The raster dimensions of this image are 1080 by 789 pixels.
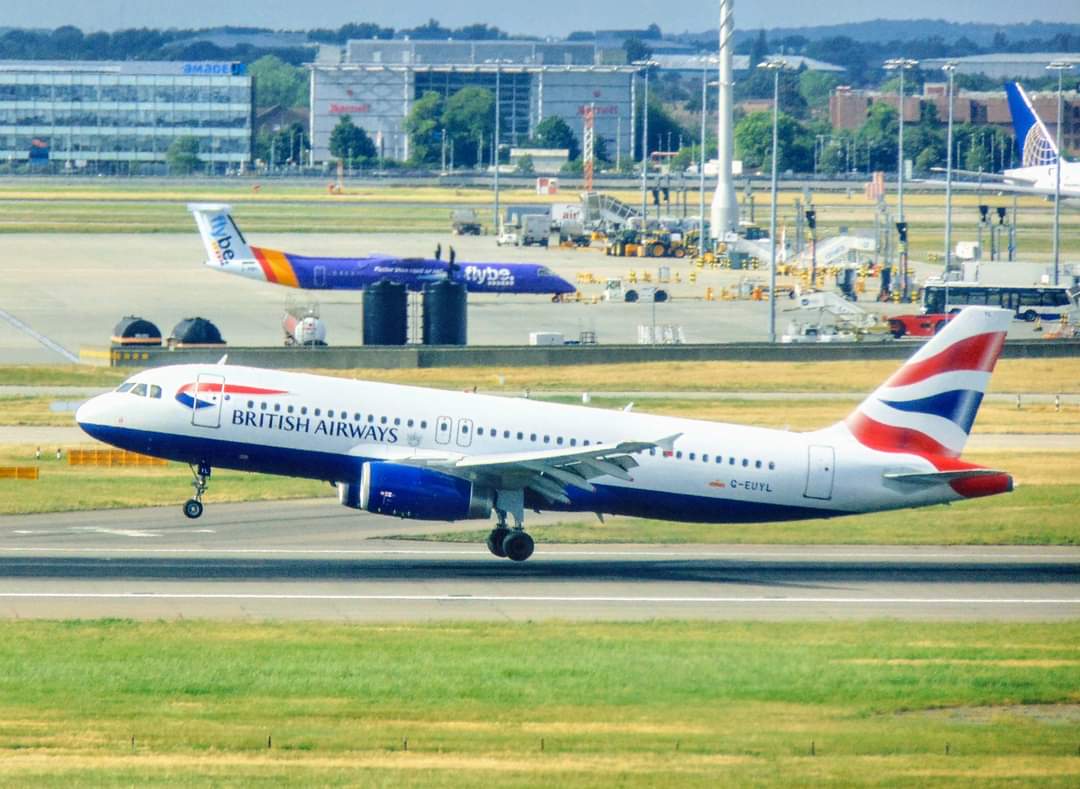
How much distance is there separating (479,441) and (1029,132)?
140851 mm

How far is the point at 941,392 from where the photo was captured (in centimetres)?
4594

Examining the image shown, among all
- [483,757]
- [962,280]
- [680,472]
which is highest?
[962,280]

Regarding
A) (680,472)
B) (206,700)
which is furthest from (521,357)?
(206,700)

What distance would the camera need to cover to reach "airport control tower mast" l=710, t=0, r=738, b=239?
181 metres

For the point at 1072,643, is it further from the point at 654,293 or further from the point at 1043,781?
the point at 654,293

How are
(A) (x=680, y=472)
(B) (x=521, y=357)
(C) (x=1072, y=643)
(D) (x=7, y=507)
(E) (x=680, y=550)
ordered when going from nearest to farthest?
(C) (x=1072, y=643)
(A) (x=680, y=472)
(E) (x=680, y=550)
(D) (x=7, y=507)
(B) (x=521, y=357)

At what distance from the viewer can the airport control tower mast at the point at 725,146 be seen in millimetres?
181125

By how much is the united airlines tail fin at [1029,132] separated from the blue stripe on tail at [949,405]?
433 feet

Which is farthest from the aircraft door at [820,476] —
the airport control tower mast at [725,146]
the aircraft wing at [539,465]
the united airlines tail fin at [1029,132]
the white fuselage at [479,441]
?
the airport control tower mast at [725,146]

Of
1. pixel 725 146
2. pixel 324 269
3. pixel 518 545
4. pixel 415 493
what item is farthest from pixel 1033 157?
pixel 415 493

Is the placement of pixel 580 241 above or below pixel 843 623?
above

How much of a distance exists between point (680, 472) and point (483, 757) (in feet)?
65.4

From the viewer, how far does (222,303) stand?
125500mm

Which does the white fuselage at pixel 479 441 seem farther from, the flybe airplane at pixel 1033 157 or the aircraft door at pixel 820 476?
the flybe airplane at pixel 1033 157
